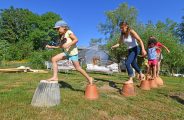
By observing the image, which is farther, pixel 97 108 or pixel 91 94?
pixel 91 94

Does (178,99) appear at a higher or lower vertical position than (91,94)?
lower

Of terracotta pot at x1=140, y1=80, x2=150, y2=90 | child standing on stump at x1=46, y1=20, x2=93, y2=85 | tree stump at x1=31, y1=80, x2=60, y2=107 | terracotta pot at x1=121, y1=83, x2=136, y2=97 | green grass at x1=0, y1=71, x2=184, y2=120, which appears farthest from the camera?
terracotta pot at x1=140, y1=80, x2=150, y2=90

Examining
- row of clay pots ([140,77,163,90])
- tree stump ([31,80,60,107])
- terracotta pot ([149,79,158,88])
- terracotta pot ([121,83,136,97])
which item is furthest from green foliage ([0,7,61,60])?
tree stump ([31,80,60,107])

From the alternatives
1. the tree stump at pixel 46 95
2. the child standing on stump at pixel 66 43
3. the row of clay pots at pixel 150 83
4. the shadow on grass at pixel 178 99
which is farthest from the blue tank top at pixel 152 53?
the tree stump at pixel 46 95

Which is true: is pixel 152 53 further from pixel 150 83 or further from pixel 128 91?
pixel 128 91

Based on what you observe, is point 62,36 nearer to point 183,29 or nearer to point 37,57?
point 37,57

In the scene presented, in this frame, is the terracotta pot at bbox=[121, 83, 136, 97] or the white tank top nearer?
the terracotta pot at bbox=[121, 83, 136, 97]

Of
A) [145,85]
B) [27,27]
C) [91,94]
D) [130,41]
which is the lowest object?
[91,94]

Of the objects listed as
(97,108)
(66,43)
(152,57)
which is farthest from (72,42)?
(152,57)

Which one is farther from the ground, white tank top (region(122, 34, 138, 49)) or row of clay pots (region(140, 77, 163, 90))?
white tank top (region(122, 34, 138, 49))

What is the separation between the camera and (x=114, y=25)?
2165 inches

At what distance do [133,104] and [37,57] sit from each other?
24182 millimetres

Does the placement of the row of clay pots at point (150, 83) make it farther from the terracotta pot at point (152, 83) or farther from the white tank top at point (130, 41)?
the white tank top at point (130, 41)

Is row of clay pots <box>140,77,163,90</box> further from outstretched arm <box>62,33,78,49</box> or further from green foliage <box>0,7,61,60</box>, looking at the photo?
green foliage <box>0,7,61,60</box>
